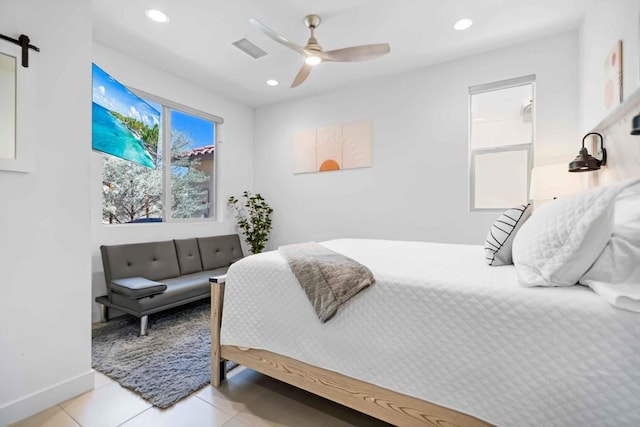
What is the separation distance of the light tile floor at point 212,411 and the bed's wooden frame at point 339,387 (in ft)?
0.57

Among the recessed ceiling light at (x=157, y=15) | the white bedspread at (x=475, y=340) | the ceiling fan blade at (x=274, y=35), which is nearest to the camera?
the white bedspread at (x=475, y=340)

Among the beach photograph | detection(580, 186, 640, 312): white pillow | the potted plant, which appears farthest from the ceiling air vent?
detection(580, 186, 640, 312): white pillow

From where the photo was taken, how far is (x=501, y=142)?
10.6 ft

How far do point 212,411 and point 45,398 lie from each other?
919 mm

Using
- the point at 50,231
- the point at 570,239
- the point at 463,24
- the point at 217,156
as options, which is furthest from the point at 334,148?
the point at 570,239

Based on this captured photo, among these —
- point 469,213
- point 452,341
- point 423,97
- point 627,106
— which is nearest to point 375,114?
point 423,97

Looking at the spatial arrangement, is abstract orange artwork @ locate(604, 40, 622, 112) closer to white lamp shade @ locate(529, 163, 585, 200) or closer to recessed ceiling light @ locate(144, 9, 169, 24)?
white lamp shade @ locate(529, 163, 585, 200)

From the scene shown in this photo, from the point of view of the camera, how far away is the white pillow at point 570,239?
105cm

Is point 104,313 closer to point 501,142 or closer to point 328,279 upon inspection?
point 328,279

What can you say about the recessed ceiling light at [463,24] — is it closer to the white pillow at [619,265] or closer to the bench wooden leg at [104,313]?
the white pillow at [619,265]

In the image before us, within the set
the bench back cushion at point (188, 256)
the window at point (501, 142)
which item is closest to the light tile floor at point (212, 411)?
the bench back cushion at point (188, 256)

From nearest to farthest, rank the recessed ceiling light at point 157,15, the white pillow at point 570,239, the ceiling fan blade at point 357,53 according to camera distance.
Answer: the white pillow at point 570,239 < the ceiling fan blade at point 357,53 < the recessed ceiling light at point 157,15

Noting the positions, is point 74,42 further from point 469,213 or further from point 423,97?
point 469,213

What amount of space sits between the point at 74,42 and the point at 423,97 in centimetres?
327
